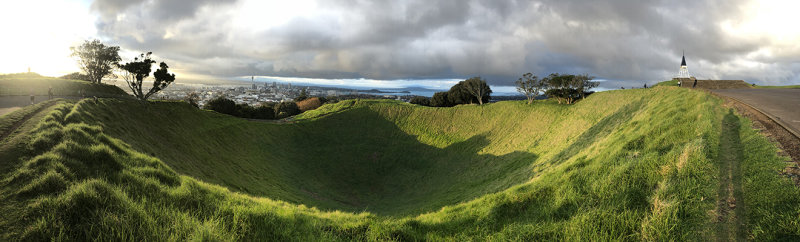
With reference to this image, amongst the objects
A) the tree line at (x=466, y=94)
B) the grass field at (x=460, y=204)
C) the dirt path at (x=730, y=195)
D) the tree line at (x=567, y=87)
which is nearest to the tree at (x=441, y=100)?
the tree line at (x=466, y=94)

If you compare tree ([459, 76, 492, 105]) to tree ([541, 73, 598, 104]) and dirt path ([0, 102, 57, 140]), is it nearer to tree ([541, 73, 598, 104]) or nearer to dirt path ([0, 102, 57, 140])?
tree ([541, 73, 598, 104])

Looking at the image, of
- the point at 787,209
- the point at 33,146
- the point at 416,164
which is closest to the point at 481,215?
the point at 787,209

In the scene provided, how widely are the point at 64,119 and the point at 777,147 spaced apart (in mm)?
27997

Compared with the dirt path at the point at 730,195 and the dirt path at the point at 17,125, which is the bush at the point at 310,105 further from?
the dirt path at the point at 730,195

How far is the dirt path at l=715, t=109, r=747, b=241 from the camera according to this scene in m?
4.16

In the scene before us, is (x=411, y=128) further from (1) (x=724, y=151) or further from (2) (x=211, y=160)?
(1) (x=724, y=151)

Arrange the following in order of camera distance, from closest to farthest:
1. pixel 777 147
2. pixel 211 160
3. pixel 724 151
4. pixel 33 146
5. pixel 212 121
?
pixel 777 147 → pixel 724 151 → pixel 33 146 → pixel 211 160 → pixel 212 121

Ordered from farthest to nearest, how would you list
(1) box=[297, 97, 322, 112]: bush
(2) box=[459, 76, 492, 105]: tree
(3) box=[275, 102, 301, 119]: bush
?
(1) box=[297, 97, 322, 112]: bush < (3) box=[275, 102, 301, 119]: bush < (2) box=[459, 76, 492, 105]: tree

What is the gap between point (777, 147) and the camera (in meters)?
7.09

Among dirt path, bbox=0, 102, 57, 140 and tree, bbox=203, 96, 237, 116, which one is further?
tree, bbox=203, 96, 237, 116

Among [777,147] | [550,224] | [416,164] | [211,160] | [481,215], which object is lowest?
[416,164]

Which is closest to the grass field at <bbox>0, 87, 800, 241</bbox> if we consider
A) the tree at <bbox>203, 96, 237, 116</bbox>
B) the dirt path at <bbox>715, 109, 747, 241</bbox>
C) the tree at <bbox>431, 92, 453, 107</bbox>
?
the dirt path at <bbox>715, 109, 747, 241</bbox>

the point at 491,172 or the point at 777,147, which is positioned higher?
the point at 777,147

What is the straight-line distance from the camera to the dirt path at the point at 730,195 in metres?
4.16
